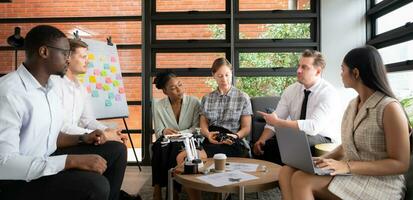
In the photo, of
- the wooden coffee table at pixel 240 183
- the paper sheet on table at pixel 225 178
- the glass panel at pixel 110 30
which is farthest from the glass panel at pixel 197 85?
the paper sheet on table at pixel 225 178

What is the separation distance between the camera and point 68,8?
428 centimetres

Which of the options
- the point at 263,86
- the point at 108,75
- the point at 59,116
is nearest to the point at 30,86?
the point at 59,116

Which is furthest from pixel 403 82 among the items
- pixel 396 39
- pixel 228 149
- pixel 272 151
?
pixel 228 149

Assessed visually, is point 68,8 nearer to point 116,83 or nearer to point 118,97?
point 116,83

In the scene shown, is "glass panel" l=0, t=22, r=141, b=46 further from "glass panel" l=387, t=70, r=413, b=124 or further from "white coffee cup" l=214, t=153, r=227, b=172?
"glass panel" l=387, t=70, r=413, b=124

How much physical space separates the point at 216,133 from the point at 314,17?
2.16m

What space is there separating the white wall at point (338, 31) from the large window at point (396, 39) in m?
0.17

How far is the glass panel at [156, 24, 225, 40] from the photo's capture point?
4.20 m

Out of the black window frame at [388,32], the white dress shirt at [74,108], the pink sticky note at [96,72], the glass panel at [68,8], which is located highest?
the glass panel at [68,8]

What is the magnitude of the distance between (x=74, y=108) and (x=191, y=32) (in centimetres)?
205

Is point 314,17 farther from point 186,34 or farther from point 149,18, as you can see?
point 149,18

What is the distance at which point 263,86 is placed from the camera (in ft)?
13.9

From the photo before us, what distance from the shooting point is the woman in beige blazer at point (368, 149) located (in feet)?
4.84

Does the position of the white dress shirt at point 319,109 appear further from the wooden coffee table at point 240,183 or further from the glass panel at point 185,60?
the glass panel at point 185,60
